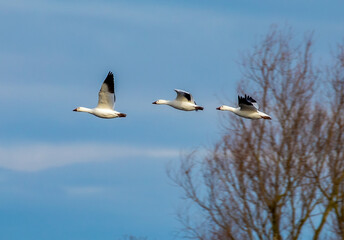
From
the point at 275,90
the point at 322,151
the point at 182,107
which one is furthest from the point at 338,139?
the point at 182,107

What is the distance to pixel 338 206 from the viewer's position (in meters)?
32.6

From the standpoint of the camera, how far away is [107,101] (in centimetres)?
2959

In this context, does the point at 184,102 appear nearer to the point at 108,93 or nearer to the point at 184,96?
the point at 184,96

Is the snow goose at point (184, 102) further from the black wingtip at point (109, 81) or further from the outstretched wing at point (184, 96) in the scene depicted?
the black wingtip at point (109, 81)

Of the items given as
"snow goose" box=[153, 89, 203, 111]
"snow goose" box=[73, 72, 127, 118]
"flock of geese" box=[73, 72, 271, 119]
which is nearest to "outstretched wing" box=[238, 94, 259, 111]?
"flock of geese" box=[73, 72, 271, 119]

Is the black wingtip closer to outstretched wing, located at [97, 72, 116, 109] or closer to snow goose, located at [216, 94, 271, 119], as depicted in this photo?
outstretched wing, located at [97, 72, 116, 109]

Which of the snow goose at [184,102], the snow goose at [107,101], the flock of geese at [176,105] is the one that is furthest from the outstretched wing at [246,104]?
the snow goose at [107,101]

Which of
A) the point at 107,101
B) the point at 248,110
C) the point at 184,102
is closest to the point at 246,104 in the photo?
the point at 248,110

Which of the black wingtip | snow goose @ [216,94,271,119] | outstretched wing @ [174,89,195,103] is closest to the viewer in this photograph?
the black wingtip

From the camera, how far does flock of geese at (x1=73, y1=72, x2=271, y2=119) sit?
29453mm

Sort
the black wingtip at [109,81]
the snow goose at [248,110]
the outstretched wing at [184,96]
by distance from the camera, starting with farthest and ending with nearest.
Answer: the snow goose at [248,110] < the outstretched wing at [184,96] < the black wingtip at [109,81]

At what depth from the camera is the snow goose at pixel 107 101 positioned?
29.4 metres

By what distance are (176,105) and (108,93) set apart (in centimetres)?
267

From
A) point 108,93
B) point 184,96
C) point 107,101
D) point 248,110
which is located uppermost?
point 184,96
